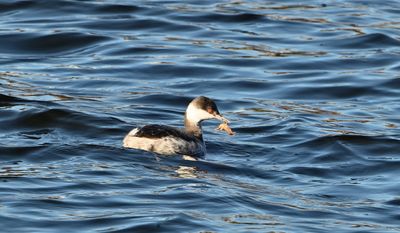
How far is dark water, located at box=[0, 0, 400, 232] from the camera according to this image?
11648mm

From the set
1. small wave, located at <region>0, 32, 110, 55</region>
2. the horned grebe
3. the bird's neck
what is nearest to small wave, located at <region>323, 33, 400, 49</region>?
small wave, located at <region>0, 32, 110, 55</region>

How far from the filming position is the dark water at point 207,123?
11648 millimetres

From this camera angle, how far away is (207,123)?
16.8 m

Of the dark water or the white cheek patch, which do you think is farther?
the white cheek patch

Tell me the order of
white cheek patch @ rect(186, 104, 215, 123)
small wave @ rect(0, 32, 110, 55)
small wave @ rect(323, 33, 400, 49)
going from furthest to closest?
small wave @ rect(323, 33, 400, 49)
small wave @ rect(0, 32, 110, 55)
white cheek patch @ rect(186, 104, 215, 123)

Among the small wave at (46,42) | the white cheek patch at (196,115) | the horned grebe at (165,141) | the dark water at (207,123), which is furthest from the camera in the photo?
the small wave at (46,42)

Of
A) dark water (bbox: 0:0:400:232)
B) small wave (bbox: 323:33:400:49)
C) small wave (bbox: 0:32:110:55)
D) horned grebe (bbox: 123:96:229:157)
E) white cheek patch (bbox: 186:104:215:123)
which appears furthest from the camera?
small wave (bbox: 323:33:400:49)

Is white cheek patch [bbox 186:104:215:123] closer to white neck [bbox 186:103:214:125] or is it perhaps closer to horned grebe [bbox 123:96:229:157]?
white neck [bbox 186:103:214:125]

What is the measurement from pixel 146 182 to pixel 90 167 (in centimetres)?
84

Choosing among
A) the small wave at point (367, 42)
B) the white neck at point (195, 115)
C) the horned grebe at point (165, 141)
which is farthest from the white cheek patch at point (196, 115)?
the small wave at point (367, 42)

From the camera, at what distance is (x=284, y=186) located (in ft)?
42.3

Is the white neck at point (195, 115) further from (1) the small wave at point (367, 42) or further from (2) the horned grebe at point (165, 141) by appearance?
(1) the small wave at point (367, 42)

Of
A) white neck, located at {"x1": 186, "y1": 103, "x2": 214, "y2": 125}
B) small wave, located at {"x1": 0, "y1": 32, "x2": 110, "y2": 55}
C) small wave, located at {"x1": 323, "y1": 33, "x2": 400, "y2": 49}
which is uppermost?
white neck, located at {"x1": 186, "y1": 103, "x2": 214, "y2": 125}

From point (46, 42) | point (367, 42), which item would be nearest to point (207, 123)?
point (46, 42)
